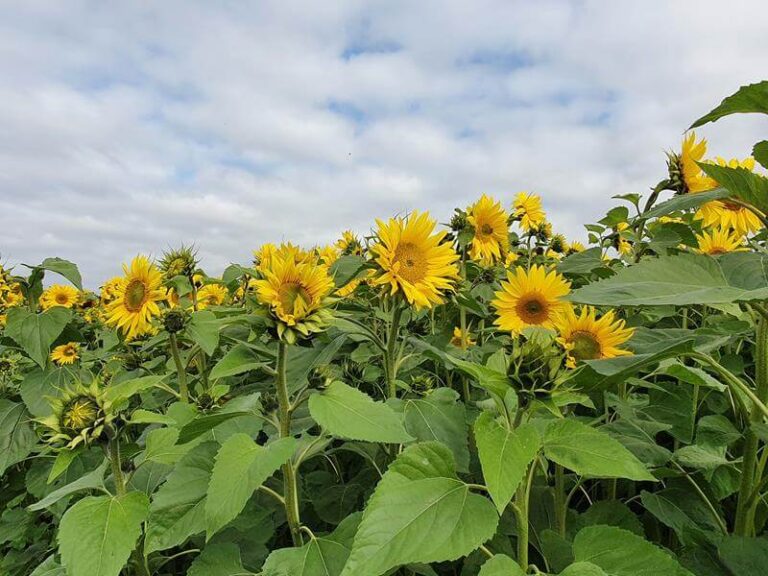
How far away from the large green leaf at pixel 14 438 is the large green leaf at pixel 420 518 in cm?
243

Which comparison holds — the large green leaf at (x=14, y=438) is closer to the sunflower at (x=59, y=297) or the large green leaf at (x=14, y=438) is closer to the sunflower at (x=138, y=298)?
the sunflower at (x=138, y=298)

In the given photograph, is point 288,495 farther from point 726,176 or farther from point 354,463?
→ point 726,176

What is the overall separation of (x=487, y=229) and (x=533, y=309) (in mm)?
982

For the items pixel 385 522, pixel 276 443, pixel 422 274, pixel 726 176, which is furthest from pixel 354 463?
pixel 726 176

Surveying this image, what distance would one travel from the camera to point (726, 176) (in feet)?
4.83

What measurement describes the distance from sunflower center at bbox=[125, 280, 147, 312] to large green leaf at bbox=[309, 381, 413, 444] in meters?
1.77

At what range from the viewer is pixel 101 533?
138cm

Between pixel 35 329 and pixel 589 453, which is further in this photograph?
→ pixel 35 329

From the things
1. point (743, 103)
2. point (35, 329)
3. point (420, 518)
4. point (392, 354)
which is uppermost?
point (743, 103)

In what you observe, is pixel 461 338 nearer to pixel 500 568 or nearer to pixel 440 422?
pixel 440 422

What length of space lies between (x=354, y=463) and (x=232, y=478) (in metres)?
1.59

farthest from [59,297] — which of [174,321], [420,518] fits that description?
[420,518]

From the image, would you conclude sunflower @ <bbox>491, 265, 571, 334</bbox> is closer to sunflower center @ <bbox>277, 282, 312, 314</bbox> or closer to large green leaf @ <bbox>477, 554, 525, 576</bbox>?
sunflower center @ <bbox>277, 282, 312, 314</bbox>

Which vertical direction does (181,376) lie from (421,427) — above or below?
above
